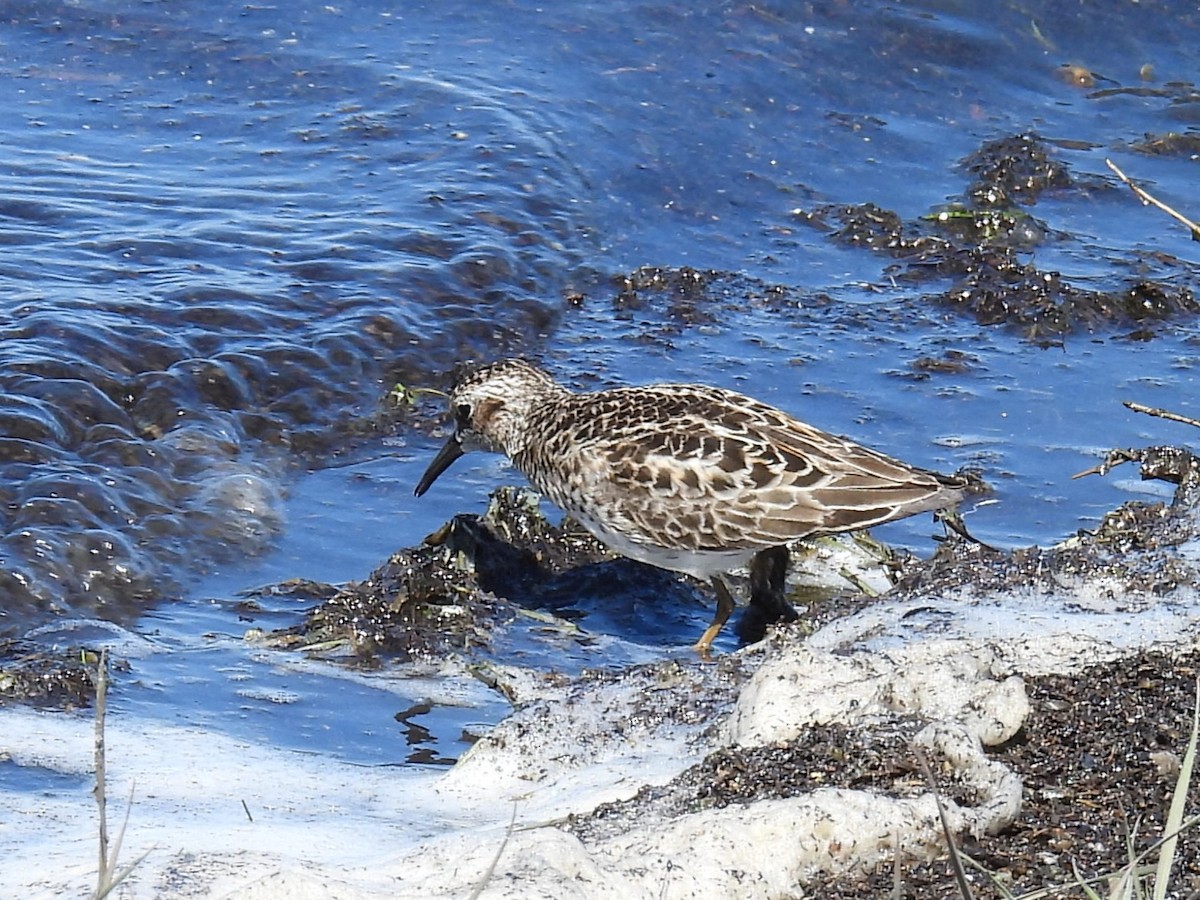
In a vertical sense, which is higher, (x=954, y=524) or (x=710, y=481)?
(x=710, y=481)

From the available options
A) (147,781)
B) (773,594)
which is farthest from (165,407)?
(147,781)

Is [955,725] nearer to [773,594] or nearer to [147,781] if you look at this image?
[147,781]

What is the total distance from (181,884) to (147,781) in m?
1.17

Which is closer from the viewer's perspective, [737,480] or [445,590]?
[445,590]

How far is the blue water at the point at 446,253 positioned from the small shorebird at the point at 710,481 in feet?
1.14

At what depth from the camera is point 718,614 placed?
5844 millimetres

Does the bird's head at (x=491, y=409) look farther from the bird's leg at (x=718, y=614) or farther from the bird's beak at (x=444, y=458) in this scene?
the bird's leg at (x=718, y=614)

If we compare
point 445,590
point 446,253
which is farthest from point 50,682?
point 446,253

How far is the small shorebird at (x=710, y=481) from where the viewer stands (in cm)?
564

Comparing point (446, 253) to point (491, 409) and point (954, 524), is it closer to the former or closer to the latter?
point (491, 409)

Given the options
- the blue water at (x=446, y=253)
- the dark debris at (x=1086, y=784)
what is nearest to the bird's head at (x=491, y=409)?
the blue water at (x=446, y=253)

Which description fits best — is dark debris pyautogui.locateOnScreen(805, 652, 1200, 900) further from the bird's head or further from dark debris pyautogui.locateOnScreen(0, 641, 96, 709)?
the bird's head

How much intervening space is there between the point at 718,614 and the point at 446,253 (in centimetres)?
313

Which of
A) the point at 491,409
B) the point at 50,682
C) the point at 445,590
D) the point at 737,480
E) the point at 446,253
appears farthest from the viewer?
the point at 446,253
